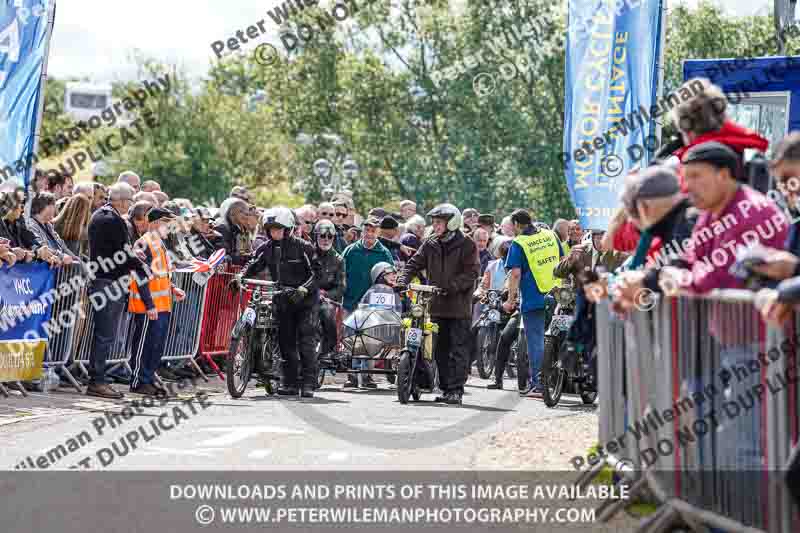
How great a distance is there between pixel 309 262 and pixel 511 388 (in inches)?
151

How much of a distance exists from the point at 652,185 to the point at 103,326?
27.1 ft

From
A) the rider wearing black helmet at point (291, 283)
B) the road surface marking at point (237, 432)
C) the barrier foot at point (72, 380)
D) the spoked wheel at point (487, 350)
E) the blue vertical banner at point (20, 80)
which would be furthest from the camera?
the spoked wheel at point (487, 350)

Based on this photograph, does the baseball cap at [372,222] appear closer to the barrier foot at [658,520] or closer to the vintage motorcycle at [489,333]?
the vintage motorcycle at [489,333]

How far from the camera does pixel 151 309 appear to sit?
14680 mm

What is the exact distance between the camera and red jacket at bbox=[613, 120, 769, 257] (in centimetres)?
830

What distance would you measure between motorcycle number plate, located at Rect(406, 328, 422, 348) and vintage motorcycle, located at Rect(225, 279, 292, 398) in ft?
4.67

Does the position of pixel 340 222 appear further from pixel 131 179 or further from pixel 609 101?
pixel 609 101

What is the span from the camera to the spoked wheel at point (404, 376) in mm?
15125

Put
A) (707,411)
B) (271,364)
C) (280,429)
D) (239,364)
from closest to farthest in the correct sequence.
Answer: (707,411)
(280,429)
(239,364)
(271,364)

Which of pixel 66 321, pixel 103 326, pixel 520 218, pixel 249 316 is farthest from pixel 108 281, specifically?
pixel 520 218

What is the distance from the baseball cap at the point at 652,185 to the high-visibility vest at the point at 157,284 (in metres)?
8.22

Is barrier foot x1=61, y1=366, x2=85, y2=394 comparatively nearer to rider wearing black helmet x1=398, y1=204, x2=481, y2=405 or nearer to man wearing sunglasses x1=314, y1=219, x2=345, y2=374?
rider wearing black helmet x1=398, y1=204, x2=481, y2=405

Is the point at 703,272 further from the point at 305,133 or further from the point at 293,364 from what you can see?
the point at 305,133

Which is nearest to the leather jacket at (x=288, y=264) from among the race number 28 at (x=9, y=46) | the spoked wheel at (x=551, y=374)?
the spoked wheel at (x=551, y=374)
